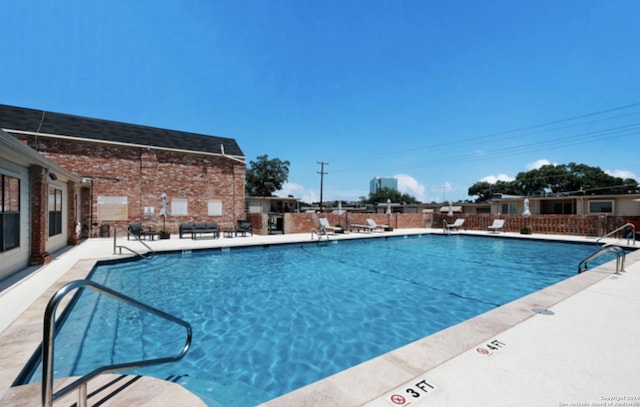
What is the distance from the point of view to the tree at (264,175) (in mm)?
43875

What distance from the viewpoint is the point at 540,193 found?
47.5m

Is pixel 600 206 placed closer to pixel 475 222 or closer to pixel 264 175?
pixel 475 222

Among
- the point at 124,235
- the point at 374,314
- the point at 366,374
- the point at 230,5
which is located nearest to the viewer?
the point at 366,374

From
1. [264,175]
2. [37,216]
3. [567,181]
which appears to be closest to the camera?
[37,216]

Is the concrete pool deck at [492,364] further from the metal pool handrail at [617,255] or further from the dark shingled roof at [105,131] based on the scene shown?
the dark shingled roof at [105,131]

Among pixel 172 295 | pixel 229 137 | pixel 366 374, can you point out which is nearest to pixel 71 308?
pixel 172 295

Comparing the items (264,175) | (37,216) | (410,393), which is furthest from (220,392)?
(264,175)

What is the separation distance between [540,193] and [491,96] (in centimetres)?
4202

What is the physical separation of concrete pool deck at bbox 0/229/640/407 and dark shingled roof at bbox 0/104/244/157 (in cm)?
1329

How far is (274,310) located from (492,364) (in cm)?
352

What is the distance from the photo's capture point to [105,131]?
14.8 meters

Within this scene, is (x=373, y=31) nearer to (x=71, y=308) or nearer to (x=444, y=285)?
(x=444, y=285)

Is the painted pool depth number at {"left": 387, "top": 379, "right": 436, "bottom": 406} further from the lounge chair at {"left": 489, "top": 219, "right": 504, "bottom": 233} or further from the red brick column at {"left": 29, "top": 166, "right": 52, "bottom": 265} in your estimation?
the lounge chair at {"left": 489, "top": 219, "right": 504, "bottom": 233}

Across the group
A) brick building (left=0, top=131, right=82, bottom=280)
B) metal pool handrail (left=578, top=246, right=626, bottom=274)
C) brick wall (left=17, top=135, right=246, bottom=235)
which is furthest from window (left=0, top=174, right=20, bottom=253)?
metal pool handrail (left=578, top=246, right=626, bottom=274)
